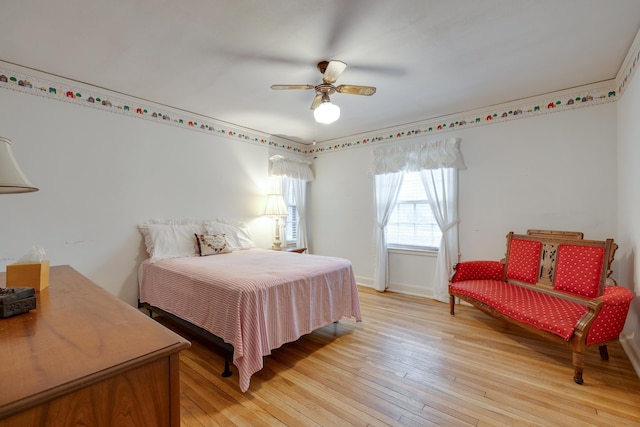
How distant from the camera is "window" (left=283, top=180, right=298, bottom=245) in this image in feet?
16.2

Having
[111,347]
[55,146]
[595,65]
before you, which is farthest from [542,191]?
[55,146]

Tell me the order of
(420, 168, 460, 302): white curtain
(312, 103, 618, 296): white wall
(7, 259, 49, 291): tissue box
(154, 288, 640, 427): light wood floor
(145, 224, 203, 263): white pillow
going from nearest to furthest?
(7, 259, 49, 291): tissue box
(154, 288, 640, 427): light wood floor
(312, 103, 618, 296): white wall
(145, 224, 203, 263): white pillow
(420, 168, 460, 302): white curtain

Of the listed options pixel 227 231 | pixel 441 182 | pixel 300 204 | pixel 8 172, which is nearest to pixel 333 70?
pixel 8 172

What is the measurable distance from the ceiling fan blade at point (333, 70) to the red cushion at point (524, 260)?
8.68 feet

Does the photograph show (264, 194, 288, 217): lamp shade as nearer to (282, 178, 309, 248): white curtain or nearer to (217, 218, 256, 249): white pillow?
(217, 218, 256, 249): white pillow

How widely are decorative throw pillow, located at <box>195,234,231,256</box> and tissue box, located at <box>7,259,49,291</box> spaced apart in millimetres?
1834

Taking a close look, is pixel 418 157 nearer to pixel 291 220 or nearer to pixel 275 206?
pixel 275 206

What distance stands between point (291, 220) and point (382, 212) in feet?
5.25

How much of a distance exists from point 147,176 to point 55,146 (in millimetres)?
804

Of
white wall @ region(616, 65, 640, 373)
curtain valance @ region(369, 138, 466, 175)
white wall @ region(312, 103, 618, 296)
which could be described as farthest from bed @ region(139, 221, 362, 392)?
white wall @ region(616, 65, 640, 373)

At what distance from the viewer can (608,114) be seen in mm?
2846

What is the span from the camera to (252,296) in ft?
6.59

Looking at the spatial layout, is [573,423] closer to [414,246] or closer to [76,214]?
[414,246]

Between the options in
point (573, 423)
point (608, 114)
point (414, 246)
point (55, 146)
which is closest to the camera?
point (573, 423)
